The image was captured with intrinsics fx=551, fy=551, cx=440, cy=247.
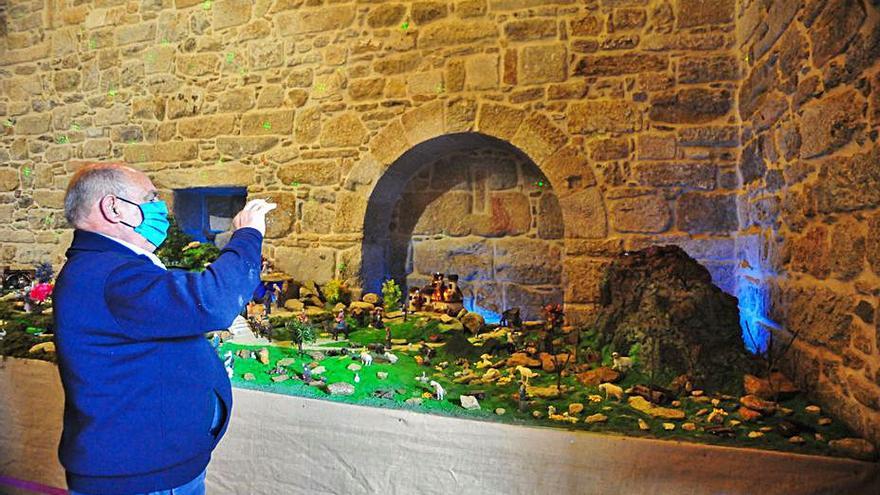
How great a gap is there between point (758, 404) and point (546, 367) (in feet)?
3.62

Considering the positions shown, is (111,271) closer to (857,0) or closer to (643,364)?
(643,364)

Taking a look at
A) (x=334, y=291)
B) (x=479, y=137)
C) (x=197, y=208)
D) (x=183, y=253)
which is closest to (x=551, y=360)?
(x=479, y=137)

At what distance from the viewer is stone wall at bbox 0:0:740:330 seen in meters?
4.11

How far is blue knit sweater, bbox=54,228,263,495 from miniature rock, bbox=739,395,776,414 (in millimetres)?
2270

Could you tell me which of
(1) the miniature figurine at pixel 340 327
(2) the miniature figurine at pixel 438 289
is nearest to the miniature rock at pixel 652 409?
(1) the miniature figurine at pixel 340 327

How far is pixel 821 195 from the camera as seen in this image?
8.11ft

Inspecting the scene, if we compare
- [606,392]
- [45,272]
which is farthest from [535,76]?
[45,272]

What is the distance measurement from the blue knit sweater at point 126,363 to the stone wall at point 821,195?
7.61ft

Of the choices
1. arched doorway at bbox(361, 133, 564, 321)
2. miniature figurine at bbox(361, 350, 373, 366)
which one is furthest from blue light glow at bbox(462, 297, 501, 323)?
miniature figurine at bbox(361, 350, 373, 366)

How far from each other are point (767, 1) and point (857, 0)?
4.40ft

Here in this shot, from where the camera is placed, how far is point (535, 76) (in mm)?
4414

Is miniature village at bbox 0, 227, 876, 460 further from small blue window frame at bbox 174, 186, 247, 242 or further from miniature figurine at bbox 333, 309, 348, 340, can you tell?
small blue window frame at bbox 174, 186, 247, 242

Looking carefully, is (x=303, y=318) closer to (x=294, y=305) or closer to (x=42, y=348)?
(x=294, y=305)

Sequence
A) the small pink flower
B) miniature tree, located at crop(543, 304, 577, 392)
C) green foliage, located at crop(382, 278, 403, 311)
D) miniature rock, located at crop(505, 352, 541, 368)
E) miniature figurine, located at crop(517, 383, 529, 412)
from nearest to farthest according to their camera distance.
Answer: miniature figurine, located at crop(517, 383, 529, 412), miniature tree, located at crop(543, 304, 577, 392), miniature rock, located at crop(505, 352, 541, 368), the small pink flower, green foliage, located at crop(382, 278, 403, 311)
